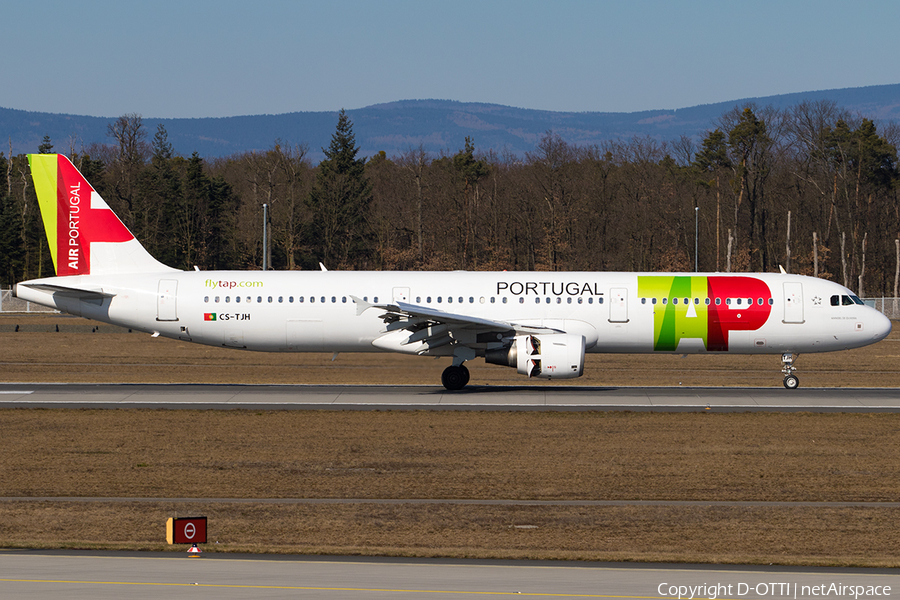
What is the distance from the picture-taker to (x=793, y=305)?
3167 centimetres

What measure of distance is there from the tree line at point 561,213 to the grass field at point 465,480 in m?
62.0

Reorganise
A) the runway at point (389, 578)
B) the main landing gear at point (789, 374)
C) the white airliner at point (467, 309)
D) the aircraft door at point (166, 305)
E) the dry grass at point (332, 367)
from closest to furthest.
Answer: the runway at point (389, 578) < the white airliner at point (467, 309) < the aircraft door at point (166, 305) < the main landing gear at point (789, 374) < the dry grass at point (332, 367)

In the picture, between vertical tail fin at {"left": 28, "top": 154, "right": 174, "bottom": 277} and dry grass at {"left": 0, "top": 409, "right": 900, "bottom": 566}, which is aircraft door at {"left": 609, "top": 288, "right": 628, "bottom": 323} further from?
vertical tail fin at {"left": 28, "top": 154, "right": 174, "bottom": 277}

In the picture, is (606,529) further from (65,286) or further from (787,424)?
(65,286)

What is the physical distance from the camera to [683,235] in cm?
9062

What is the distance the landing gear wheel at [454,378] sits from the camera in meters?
31.1

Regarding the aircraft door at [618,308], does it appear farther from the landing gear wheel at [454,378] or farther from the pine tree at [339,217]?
the pine tree at [339,217]

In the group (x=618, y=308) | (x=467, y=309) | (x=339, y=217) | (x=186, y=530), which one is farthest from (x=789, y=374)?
(x=339, y=217)

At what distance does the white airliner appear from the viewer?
31250 millimetres

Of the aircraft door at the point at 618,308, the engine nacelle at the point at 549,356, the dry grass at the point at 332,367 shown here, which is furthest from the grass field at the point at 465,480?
the dry grass at the point at 332,367

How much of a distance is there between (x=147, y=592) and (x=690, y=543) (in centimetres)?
707

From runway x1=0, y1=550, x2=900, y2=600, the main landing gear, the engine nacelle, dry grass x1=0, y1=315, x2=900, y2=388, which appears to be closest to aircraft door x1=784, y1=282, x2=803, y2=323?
the main landing gear

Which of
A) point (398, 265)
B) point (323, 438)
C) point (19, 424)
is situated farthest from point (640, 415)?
point (398, 265)

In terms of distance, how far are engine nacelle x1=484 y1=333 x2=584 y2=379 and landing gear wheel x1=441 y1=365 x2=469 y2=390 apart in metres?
2.04
